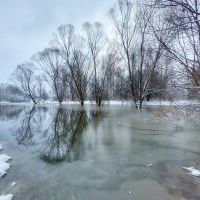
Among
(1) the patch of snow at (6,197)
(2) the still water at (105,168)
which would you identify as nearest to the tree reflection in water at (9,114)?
(2) the still water at (105,168)

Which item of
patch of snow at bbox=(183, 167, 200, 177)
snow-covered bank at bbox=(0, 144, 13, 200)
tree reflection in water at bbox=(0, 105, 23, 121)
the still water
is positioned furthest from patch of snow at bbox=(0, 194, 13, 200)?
tree reflection in water at bbox=(0, 105, 23, 121)

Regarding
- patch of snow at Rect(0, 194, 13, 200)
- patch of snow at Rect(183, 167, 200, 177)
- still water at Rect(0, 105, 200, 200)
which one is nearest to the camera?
patch of snow at Rect(0, 194, 13, 200)

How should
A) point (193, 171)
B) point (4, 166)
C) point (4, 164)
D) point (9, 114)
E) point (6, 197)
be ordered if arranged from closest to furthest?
point (6, 197), point (193, 171), point (4, 166), point (4, 164), point (9, 114)

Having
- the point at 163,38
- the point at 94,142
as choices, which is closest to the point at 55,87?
the point at 94,142

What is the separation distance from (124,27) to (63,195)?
81.9 feet

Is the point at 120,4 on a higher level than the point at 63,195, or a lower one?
higher

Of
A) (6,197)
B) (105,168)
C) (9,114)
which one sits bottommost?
(6,197)

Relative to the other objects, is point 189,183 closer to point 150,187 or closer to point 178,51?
point 150,187

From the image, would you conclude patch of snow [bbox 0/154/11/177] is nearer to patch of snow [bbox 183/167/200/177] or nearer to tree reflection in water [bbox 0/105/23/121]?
patch of snow [bbox 183/167/200/177]

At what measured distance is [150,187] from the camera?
471cm

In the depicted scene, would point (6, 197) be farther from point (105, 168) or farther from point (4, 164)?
point (105, 168)

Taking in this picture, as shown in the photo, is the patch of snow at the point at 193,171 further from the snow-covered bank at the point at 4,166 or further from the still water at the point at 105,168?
the snow-covered bank at the point at 4,166

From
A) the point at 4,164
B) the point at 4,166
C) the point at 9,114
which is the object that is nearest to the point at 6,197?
the point at 4,166

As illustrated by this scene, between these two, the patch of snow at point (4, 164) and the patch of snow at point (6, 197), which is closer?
the patch of snow at point (6, 197)
